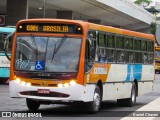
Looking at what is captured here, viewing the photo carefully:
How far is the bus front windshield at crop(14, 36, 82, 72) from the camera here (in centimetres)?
1456

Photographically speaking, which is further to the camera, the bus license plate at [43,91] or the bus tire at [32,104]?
the bus tire at [32,104]

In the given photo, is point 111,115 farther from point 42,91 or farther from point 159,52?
point 159,52

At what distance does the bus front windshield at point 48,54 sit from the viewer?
14.6m

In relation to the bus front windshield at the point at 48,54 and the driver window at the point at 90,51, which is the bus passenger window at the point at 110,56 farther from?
the bus front windshield at the point at 48,54

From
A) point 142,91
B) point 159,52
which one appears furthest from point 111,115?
point 159,52

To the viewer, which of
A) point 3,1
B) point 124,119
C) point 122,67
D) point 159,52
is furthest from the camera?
point 159,52

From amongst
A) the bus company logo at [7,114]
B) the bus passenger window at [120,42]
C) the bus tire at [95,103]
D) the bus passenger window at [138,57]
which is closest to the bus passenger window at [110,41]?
the bus passenger window at [120,42]

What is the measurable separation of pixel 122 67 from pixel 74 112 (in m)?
3.03

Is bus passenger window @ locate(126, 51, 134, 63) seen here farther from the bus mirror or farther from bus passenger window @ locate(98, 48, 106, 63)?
the bus mirror

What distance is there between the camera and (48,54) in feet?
48.1

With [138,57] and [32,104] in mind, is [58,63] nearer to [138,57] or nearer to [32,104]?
[32,104]

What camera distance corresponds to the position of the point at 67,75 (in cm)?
1445

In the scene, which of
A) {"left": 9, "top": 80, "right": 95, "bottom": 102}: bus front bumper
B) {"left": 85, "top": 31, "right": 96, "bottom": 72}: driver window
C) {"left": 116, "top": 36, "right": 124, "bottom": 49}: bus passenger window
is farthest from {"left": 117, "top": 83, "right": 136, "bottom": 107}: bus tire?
{"left": 9, "top": 80, "right": 95, "bottom": 102}: bus front bumper
